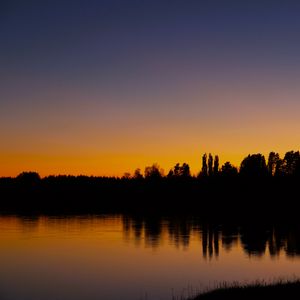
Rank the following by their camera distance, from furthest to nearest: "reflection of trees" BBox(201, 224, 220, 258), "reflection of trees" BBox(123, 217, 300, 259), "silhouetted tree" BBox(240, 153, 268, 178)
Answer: "silhouetted tree" BBox(240, 153, 268, 178), "reflection of trees" BBox(123, 217, 300, 259), "reflection of trees" BBox(201, 224, 220, 258)

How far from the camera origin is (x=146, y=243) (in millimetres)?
64312

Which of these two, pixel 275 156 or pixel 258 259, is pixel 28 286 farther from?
pixel 275 156

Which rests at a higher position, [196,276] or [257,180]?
[257,180]

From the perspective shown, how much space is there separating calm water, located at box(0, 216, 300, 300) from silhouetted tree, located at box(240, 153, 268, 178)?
302ft

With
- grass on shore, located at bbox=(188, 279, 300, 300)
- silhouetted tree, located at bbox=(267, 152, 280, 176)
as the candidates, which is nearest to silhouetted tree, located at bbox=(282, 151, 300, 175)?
silhouetted tree, located at bbox=(267, 152, 280, 176)

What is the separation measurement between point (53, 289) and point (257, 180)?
467ft

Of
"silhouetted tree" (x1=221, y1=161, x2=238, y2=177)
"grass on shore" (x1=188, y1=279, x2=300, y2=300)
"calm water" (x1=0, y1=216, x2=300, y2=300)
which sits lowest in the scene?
"calm water" (x1=0, y1=216, x2=300, y2=300)

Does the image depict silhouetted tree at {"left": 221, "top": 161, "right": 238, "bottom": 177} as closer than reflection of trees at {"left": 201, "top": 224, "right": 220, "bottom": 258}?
No

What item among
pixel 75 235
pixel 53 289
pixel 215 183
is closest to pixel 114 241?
pixel 75 235

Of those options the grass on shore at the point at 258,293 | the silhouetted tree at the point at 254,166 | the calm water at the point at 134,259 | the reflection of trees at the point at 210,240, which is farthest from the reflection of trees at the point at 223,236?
the silhouetted tree at the point at 254,166

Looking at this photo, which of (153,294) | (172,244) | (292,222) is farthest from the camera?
(292,222)

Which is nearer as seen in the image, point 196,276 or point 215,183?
point 196,276

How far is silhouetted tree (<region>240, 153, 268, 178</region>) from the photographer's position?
17562 cm

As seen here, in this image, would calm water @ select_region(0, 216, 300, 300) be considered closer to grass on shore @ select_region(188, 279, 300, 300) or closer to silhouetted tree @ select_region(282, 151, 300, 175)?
grass on shore @ select_region(188, 279, 300, 300)
